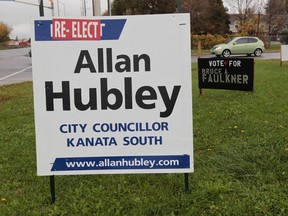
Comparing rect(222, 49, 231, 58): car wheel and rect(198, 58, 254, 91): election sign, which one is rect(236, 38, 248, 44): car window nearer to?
rect(222, 49, 231, 58): car wheel

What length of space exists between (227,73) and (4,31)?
322 feet

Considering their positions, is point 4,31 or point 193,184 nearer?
point 193,184

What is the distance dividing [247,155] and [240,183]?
72cm

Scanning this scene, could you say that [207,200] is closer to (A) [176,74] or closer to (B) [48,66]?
(A) [176,74]

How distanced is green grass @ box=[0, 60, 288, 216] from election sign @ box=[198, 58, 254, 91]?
2.16m

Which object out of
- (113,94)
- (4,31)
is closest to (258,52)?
(113,94)

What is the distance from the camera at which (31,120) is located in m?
6.91

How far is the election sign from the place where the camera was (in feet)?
25.4

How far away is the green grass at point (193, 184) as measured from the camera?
323cm

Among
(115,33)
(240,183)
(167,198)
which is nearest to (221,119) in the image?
(240,183)

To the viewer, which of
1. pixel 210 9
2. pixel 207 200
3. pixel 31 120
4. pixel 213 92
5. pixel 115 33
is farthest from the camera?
pixel 210 9

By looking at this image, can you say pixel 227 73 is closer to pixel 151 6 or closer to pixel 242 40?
pixel 242 40

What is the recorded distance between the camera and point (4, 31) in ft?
318

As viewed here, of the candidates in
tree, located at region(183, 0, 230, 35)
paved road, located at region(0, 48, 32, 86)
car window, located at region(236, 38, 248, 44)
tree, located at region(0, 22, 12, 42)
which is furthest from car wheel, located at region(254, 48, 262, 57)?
tree, located at region(0, 22, 12, 42)
